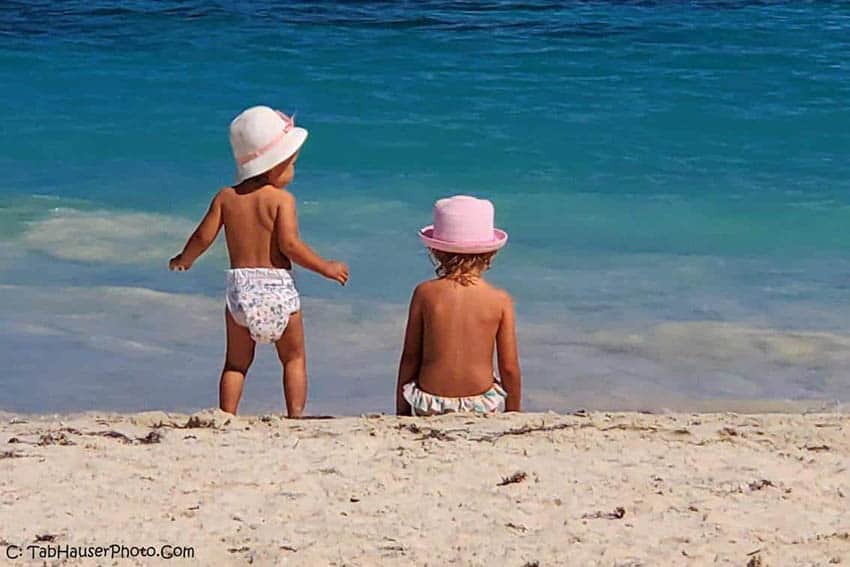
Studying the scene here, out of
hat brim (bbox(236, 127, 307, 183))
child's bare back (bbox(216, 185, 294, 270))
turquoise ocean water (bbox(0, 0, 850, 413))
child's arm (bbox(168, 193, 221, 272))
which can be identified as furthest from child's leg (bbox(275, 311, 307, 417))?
turquoise ocean water (bbox(0, 0, 850, 413))

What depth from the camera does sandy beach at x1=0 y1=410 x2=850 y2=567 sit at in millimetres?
3311

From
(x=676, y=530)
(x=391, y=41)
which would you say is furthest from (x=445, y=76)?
(x=676, y=530)

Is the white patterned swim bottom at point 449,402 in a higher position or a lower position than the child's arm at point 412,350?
lower

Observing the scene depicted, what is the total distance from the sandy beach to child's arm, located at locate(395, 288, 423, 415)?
116 mm

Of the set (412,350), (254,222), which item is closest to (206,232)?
(254,222)

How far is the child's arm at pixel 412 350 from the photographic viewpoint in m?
4.31

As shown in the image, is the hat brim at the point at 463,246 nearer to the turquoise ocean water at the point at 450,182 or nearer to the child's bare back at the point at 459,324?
the child's bare back at the point at 459,324

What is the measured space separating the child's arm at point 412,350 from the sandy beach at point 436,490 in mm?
116

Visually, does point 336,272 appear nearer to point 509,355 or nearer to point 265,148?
point 265,148

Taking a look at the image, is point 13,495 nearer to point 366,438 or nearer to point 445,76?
point 366,438

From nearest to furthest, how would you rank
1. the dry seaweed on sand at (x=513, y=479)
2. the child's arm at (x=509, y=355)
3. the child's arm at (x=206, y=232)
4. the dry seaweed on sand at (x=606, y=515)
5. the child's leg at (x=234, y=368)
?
the dry seaweed on sand at (x=606, y=515) < the dry seaweed on sand at (x=513, y=479) < the child's arm at (x=509, y=355) < the child's arm at (x=206, y=232) < the child's leg at (x=234, y=368)

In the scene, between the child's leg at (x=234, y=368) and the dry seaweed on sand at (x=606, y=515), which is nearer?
the dry seaweed on sand at (x=606, y=515)

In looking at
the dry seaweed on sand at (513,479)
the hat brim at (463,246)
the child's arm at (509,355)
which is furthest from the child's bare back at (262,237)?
the dry seaweed on sand at (513,479)

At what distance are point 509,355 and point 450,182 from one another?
5.10 metres
